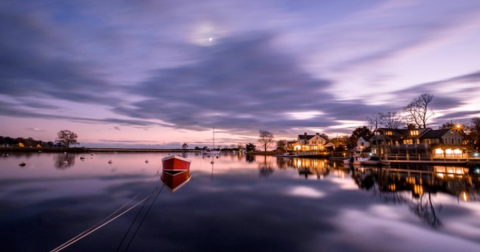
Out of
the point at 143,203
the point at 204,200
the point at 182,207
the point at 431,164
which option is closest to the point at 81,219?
the point at 143,203

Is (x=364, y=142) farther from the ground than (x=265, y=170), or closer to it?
farther from the ground

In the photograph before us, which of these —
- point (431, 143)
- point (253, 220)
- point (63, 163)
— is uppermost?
point (431, 143)

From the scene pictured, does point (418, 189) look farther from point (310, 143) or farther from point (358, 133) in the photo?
point (358, 133)

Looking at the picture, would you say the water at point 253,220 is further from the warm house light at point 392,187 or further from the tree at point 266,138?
the tree at point 266,138

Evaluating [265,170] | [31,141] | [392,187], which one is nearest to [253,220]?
[392,187]

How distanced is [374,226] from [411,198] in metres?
10.5

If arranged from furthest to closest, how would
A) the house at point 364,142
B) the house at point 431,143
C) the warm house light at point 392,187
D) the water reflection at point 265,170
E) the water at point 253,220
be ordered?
the house at point 364,142 → the house at point 431,143 → the water reflection at point 265,170 → the warm house light at point 392,187 → the water at point 253,220

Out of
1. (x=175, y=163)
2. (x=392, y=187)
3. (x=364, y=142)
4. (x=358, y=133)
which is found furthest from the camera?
(x=358, y=133)

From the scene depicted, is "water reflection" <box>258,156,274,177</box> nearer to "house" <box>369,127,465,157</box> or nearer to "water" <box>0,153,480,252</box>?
"water" <box>0,153,480,252</box>

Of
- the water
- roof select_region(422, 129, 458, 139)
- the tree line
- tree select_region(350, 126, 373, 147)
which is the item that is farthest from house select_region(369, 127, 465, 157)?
the tree line

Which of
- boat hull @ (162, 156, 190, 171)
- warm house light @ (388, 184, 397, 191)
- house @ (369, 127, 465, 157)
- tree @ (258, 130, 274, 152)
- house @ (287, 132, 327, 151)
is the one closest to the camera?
warm house light @ (388, 184, 397, 191)

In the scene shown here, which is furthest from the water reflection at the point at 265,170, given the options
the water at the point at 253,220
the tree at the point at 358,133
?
the tree at the point at 358,133

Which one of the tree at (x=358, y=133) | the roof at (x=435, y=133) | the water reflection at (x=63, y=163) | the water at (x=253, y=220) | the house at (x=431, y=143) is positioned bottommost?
the water at (x=253, y=220)

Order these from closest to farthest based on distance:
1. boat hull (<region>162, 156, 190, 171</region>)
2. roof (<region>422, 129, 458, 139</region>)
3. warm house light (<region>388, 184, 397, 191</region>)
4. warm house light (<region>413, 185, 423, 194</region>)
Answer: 1. warm house light (<region>413, 185, 423, 194</region>)
2. warm house light (<region>388, 184, 397, 191</region>)
3. boat hull (<region>162, 156, 190, 171</region>)
4. roof (<region>422, 129, 458, 139</region>)
